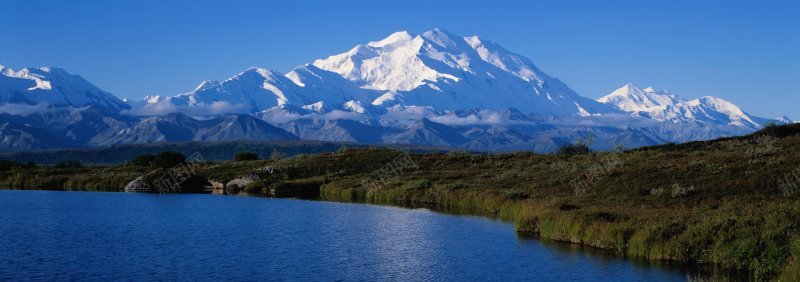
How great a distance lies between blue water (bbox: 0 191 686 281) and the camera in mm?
38500

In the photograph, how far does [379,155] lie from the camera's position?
116562mm

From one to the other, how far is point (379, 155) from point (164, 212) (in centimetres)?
5310

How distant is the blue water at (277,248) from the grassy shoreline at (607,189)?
9.22ft

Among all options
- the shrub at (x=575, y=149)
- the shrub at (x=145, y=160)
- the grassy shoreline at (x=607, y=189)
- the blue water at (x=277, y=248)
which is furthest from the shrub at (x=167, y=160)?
the shrub at (x=575, y=149)

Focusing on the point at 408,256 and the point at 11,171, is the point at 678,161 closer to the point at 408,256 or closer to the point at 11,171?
the point at 408,256

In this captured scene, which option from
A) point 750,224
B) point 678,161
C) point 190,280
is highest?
point 678,161

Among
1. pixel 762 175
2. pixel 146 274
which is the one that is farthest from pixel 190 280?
pixel 762 175

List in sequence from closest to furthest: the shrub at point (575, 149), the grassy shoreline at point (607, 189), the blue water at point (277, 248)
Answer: the blue water at point (277, 248), the grassy shoreline at point (607, 189), the shrub at point (575, 149)

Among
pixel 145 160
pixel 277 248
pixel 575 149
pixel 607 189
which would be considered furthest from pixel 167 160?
pixel 277 248

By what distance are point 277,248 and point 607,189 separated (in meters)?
28.7

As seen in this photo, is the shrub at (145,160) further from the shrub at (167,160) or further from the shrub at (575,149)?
the shrub at (575,149)

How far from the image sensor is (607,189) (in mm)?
64438

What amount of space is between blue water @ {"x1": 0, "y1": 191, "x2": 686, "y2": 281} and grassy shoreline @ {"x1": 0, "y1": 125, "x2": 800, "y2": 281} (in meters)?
2.81

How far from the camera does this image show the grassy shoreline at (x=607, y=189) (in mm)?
41406
